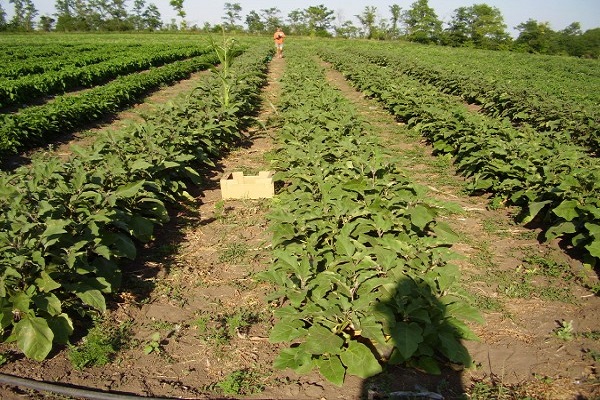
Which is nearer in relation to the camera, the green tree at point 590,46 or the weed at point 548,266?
the weed at point 548,266

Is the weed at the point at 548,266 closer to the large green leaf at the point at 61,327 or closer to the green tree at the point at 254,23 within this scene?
the large green leaf at the point at 61,327

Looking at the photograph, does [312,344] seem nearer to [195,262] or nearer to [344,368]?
[344,368]

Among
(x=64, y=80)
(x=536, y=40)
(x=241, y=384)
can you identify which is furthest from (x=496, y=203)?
(x=536, y=40)

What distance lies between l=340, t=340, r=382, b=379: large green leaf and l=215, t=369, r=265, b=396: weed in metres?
0.55

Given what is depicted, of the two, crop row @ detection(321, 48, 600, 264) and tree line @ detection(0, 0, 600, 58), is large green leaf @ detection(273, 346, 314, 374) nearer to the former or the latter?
crop row @ detection(321, 48, 600, 264)

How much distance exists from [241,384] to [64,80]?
1564cm

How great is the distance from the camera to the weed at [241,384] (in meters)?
2.68

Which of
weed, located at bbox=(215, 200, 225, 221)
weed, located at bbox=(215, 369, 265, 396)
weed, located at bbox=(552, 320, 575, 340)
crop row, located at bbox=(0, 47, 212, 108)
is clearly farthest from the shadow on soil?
crop row, located at bbox=(0, 47, 212, 108)

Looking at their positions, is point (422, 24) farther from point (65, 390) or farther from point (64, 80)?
point (65, 390)

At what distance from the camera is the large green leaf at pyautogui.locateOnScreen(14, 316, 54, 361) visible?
2.75 meters

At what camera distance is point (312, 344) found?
2666 mm

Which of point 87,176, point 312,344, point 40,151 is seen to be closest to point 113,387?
point 312,344

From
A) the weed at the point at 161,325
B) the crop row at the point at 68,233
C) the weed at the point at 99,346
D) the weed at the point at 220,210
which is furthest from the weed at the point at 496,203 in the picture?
the weed at the point at 99,346

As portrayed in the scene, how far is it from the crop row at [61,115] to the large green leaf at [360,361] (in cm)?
745
